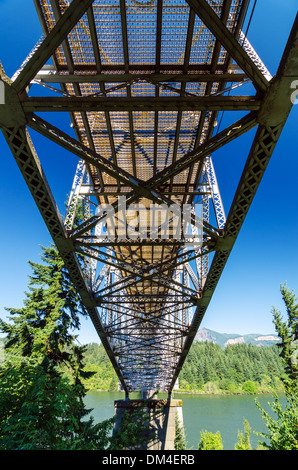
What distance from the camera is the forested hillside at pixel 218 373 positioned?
84.9 metres

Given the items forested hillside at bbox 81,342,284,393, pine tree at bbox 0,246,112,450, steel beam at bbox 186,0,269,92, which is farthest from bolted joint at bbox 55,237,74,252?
forested hillside at bbox 81,342,284,393

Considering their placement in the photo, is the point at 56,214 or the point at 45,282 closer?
the point at 56,214

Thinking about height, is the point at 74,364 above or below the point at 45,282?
below

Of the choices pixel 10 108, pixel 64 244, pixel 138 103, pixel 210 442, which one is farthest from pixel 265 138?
pixel 210 442

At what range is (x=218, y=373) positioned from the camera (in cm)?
9412

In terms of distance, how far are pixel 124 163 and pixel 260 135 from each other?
492 centimetres

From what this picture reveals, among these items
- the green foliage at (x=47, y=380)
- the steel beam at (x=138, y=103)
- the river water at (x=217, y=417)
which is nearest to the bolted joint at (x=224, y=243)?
the steel beam at (x=138, y=103)

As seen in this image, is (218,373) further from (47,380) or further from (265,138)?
(265,138)

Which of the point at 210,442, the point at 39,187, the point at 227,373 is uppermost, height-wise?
the point at 39,187

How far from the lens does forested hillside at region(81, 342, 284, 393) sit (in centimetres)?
8494
